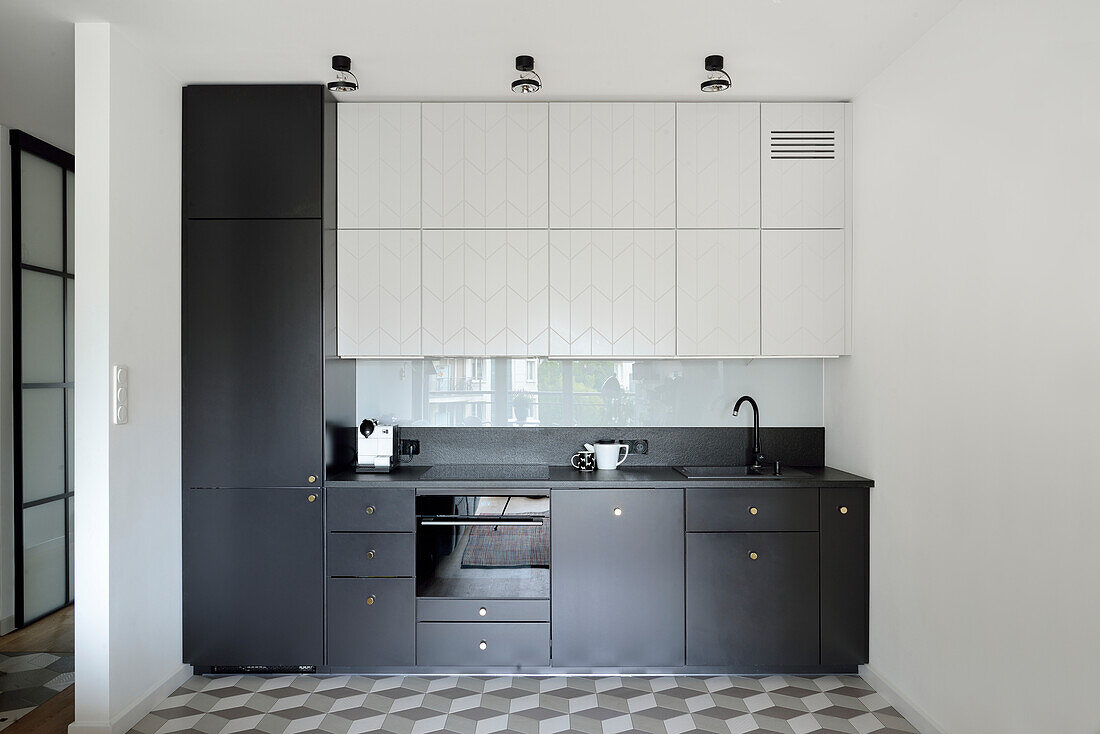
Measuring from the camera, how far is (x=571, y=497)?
3369mm

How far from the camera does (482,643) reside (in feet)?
10.9

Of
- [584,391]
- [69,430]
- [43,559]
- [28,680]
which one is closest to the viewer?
[28,680]

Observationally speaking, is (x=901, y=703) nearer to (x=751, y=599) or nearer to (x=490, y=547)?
(x=751, y=599)

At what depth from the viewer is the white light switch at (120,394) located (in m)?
2.80

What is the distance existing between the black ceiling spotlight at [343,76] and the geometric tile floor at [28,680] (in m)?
2.97

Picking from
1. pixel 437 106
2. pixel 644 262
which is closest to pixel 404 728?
pixel 644 262

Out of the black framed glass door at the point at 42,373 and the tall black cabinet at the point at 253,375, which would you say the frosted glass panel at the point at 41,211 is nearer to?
the black framed glass door at the point at 42,373

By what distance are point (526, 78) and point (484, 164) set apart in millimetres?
533

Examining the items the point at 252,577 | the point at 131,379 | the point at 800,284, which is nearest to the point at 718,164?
the point at 800,284

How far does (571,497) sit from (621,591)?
1.63 ft

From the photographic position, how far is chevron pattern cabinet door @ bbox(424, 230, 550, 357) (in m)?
3.54

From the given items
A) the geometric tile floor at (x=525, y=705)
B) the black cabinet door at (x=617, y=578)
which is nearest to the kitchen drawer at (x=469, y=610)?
the black cabinet door at (x=617, y=578)

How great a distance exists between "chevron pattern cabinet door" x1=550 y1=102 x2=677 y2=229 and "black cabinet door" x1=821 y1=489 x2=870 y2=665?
1577 millimetres

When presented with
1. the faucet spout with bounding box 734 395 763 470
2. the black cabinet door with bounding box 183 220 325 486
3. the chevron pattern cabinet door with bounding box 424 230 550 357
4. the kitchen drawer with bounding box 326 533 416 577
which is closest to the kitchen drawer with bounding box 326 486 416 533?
the kitchen drawer with bounding box 326 533 416 577
